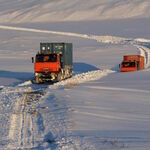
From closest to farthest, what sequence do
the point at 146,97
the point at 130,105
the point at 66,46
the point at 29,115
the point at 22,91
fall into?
the point at 29,115 < the point at 130,105 < the point at 146,97 < the point at 22,91 < the point at 66,46

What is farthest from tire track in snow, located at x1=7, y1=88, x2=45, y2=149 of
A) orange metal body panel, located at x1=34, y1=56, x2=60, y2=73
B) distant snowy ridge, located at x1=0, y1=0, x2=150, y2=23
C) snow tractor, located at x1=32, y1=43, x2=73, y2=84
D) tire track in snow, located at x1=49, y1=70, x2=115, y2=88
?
distant snowy ridge, located at x1=0, y1=0, x2=150, y2=23

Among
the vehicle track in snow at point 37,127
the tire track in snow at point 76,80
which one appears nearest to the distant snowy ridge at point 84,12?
the tire track in snow at point 76,80

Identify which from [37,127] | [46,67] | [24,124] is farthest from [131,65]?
[37,127]

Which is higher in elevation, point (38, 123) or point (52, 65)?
point (52, 65)

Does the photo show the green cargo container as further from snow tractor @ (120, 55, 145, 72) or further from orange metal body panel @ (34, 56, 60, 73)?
snow tractor @ (120, 55, 145, 72)

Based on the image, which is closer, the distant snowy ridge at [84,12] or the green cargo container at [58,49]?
the green cargo container at [58,49]

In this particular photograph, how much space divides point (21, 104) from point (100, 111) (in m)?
4.47

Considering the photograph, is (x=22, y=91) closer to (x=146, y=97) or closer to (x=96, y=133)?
(x=146, y=97)

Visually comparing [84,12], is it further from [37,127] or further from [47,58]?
A: [37,127]

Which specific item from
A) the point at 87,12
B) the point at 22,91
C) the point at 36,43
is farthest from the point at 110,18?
the point at 22,91

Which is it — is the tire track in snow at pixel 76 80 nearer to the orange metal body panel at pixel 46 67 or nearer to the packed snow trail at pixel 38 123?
the orange metal body panel at pixel 46 67

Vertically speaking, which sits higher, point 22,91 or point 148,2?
point 148,2

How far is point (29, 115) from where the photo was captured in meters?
16.9

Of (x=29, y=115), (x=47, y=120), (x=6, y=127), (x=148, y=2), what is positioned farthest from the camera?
(x=148, y=2)
